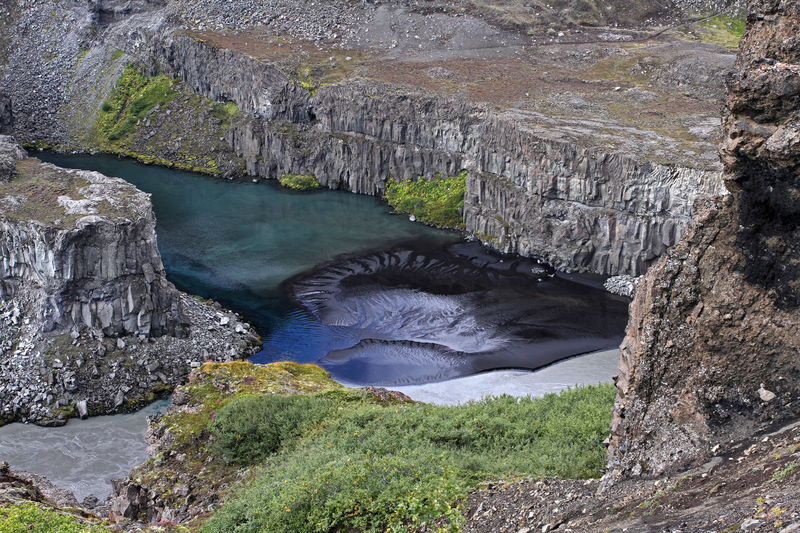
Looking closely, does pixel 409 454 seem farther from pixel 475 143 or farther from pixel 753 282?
pixel 475 143

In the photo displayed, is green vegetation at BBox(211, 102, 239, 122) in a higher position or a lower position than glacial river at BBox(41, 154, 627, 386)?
higher

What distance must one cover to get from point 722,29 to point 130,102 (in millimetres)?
84467

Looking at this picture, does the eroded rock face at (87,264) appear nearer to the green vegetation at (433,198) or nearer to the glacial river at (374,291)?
the glacial river at (374,291)

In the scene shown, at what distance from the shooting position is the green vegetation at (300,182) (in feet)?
296

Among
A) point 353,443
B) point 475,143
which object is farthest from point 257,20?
point 353,443

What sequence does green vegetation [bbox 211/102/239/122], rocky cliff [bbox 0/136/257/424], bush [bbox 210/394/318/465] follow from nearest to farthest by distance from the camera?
1. bush [bbox 210/394/318/465]
2. rocky cliff [bbox 0/136/257/424]
3. green vegetation [bbox 211/102/239/122]

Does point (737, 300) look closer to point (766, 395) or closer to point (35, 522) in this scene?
point (766, 395)

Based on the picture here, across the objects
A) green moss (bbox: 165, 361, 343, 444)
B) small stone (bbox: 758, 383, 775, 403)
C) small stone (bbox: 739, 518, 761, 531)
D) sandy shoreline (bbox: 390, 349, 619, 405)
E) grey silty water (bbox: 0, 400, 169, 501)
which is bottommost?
grey silty water (bbox: 0, 400, 169, 501)

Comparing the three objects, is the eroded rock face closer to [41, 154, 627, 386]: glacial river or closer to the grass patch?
[41, 154, 627, 386]: glacial river

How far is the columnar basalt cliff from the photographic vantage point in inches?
2591

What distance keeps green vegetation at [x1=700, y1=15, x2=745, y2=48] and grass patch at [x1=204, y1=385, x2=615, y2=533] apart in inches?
3284

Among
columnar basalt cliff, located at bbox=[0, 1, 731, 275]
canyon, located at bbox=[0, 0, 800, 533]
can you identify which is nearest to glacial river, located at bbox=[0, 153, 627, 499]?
canyon, located at bbox=[0, 0, 800, 533]

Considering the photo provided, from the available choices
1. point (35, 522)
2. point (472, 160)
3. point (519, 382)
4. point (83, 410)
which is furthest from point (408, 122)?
point (35, 522)

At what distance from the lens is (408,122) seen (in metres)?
84.1
